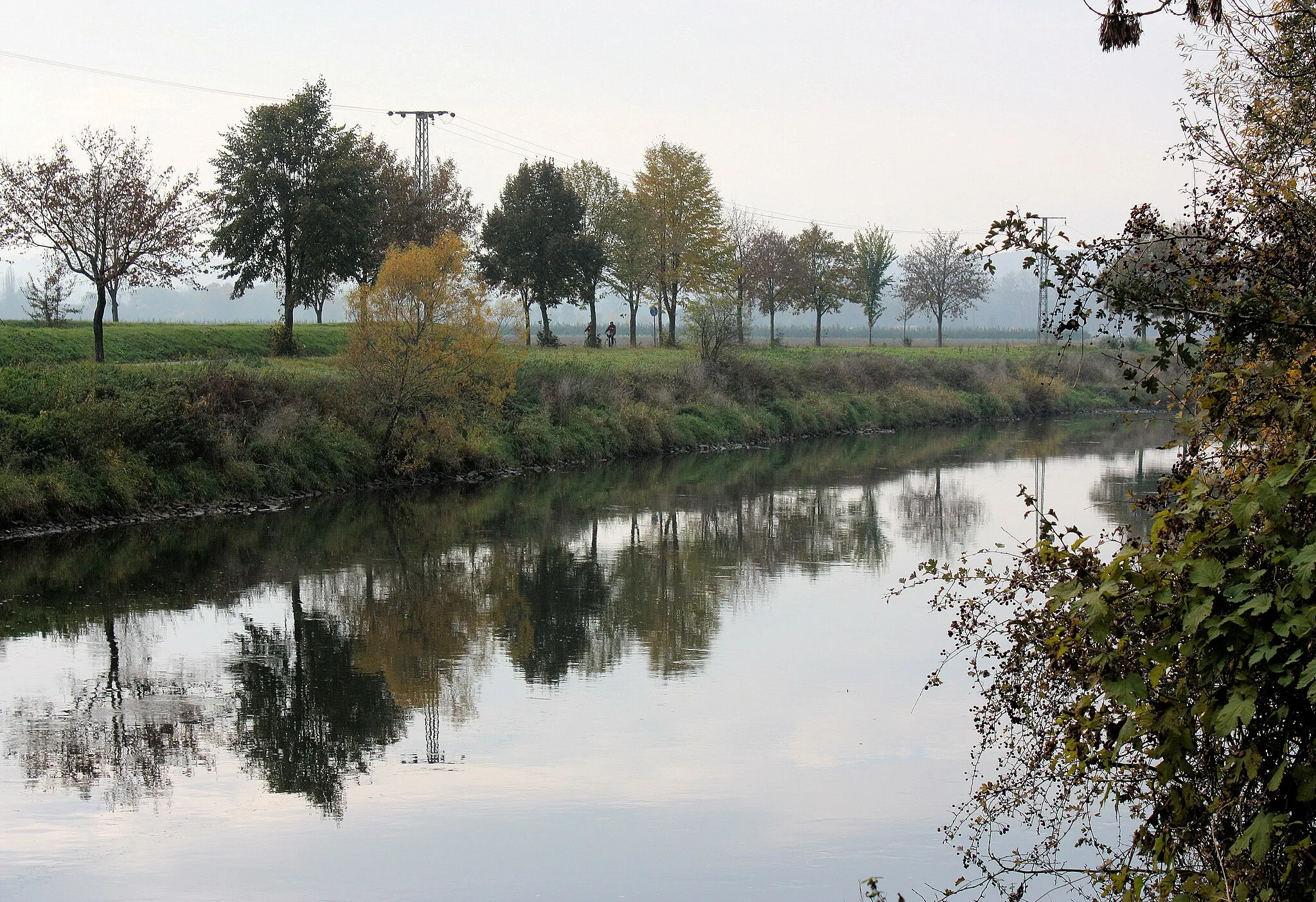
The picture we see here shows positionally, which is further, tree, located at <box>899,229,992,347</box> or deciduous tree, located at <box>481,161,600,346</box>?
tree, located at <box>899,229,992,347</box>

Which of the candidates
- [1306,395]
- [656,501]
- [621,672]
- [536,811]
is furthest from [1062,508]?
[1306,395]

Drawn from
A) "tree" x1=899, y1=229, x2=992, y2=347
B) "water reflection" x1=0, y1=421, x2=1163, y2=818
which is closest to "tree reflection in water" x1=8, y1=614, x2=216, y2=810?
"water reflection" x1=0, y1=421, x2=1163, y2=818

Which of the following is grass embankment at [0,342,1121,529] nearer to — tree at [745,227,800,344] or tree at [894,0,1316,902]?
tree at [894,0,1316,902]

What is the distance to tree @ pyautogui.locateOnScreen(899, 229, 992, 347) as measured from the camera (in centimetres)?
8288

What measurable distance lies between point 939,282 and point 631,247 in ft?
105

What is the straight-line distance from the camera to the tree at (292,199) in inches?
1517

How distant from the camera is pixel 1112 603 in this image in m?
5.33

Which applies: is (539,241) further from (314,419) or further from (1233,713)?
(1233,713)

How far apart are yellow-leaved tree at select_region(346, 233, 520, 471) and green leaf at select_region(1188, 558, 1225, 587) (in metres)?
24.6

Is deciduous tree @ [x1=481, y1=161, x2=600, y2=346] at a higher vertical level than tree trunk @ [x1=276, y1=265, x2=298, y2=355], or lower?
higher

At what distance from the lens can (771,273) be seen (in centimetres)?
6769

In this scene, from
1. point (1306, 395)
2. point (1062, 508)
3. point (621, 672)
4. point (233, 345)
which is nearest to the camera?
point (1306, 395)

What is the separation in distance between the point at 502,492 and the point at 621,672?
50.6 ft

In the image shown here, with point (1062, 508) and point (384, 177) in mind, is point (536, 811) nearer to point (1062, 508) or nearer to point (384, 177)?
point (1062, 508)
